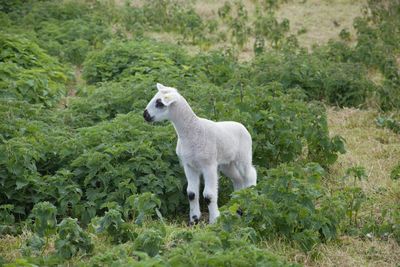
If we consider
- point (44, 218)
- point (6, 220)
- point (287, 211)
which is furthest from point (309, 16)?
point (44, 218)

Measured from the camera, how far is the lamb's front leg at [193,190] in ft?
24.0

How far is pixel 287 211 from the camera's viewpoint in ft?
21.5

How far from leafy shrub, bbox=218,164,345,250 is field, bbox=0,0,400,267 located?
0.04 feet

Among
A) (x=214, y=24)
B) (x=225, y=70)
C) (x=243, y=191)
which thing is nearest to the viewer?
(x=243, y=191)

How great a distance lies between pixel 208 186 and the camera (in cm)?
722

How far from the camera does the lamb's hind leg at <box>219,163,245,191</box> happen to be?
769cm

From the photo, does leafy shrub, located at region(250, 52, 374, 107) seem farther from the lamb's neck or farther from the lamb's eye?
the lamb's eye

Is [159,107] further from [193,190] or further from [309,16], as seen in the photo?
[309,16]

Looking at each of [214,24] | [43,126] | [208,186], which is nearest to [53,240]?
[208,186]

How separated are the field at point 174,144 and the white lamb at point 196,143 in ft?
1.22

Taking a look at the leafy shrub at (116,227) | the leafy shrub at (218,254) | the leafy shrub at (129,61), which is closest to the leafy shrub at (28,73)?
the leafy shrub at (129,61)

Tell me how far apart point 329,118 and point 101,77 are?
391 cm

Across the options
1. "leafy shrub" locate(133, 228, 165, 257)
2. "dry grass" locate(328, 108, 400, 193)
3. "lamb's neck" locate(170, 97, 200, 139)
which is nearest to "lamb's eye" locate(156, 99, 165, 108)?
"lamb's neck" locate(170, 97, 200, 139)

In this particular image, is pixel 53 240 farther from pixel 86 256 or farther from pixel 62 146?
pixel 62 146
